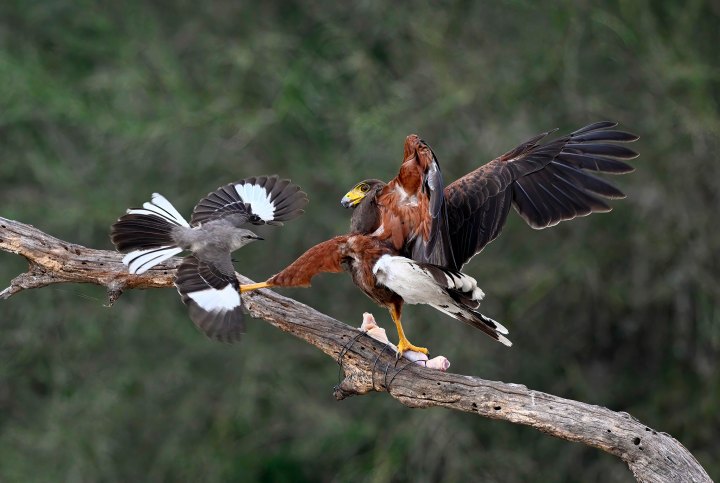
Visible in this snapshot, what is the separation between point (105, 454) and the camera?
40.5 feet

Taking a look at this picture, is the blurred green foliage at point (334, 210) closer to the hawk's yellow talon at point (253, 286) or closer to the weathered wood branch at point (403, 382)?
the weathered wood branch at point (403, 382)

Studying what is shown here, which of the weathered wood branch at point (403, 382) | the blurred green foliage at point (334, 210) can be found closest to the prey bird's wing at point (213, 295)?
the weathered wood branch at point (403, 382)

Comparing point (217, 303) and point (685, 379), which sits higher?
point (685, 379)

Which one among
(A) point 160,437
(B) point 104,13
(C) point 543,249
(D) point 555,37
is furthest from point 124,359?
(D) point 555,37

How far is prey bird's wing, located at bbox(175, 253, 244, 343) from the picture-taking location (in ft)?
16.8

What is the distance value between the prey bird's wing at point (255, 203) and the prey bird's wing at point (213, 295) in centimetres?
56

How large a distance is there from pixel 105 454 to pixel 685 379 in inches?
221

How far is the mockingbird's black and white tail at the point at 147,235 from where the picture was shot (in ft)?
18.5

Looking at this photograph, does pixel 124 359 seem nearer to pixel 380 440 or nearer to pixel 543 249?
pixel 380 440

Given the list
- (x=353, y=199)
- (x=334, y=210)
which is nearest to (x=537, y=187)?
(x=353, y=199)

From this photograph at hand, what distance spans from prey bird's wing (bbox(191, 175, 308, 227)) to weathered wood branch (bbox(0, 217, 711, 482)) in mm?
451

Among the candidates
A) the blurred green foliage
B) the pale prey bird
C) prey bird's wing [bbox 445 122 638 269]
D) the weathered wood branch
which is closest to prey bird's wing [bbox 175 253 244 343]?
the pale prey bird

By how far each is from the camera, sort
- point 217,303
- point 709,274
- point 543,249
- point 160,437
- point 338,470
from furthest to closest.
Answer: point 160,437, point 338,470, point 543,249, point 709,274, point 217,303

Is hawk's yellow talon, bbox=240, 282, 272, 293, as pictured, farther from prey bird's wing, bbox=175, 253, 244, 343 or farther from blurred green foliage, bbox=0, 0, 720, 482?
blurred green foliage, bbox=0, 0, 720, 482
